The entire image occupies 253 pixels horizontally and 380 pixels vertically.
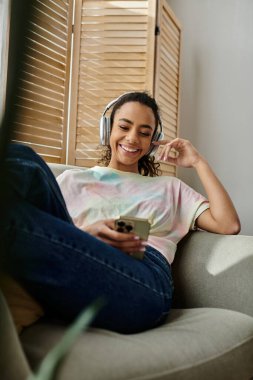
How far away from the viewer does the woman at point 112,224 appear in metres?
0.66

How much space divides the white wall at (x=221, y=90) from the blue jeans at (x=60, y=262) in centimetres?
169

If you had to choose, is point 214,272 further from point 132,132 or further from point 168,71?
point 168,71

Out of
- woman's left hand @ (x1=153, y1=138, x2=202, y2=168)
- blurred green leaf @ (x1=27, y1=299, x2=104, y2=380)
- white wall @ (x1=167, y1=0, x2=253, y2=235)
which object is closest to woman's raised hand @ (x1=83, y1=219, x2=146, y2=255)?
woman's left hand @ (x1=153, y1=138, x2=202, y2=168)

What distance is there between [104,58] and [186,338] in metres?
1.58

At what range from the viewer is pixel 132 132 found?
1312 mm

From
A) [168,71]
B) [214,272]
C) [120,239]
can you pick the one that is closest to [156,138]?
[214,272]

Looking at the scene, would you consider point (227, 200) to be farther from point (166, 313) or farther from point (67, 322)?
point (67, 322)

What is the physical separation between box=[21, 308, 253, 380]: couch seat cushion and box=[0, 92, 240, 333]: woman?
0.06m

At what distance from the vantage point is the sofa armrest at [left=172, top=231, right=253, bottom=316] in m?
1.02

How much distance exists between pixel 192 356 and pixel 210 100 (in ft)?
6.50

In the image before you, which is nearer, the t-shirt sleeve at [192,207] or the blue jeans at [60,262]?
the blue jeans at [60,262]

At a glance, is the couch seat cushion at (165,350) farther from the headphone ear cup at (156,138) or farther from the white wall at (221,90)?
the white wall at (221,90)

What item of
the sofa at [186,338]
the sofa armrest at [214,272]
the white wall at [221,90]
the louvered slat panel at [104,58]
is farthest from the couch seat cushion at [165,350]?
the white wall at [221,90]

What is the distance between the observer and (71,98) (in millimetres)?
2078
